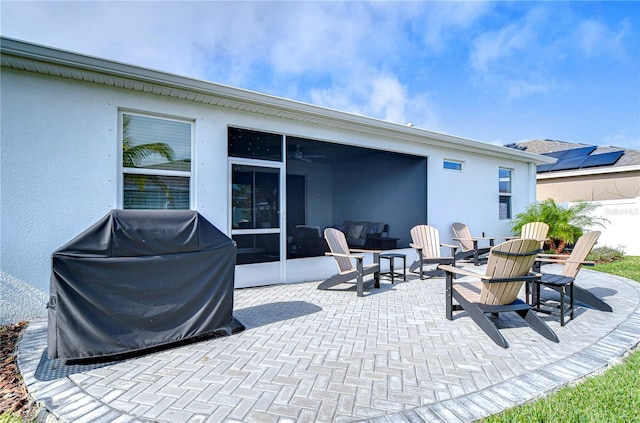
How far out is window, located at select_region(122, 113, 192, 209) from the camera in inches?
179

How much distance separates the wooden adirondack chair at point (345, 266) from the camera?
16.8 feet

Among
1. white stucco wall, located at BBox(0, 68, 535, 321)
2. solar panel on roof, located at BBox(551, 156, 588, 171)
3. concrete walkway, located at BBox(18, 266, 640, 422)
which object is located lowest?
concrete walkway, located at BBox(18, 266, 640, 422)

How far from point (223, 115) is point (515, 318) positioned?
5200mm

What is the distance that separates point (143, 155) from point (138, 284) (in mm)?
2464

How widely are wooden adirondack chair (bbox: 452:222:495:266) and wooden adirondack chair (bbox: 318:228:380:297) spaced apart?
3112 millimetres

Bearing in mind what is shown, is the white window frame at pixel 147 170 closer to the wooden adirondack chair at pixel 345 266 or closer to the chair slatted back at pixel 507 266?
the wooden adirondack chair at pixel 345 266

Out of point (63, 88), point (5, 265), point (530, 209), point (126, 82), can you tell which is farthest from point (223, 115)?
point (530, 209)

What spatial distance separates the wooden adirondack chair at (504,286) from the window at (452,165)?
556 cm

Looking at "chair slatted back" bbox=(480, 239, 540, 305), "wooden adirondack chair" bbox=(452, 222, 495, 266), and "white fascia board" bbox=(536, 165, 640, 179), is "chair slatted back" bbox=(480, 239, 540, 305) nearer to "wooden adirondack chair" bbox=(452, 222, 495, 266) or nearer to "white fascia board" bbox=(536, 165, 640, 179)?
"wooden adirondack chair" bbox=(452, 222, 495, 266)

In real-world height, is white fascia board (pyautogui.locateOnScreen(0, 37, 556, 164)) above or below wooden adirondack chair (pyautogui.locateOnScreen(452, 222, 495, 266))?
above

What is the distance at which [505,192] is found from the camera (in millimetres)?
10156

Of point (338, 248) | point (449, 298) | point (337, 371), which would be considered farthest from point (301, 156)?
point (337, 371)

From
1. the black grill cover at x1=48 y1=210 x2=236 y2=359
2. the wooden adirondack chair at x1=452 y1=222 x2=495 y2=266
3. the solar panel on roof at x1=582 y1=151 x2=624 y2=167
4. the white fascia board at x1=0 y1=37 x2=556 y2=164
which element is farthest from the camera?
the solar panel on roof at x1=582 y1=151 x2=624 y2=167

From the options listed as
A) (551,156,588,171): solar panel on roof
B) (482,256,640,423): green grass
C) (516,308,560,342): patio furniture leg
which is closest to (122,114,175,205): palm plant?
(482,256,640,423): green grass
